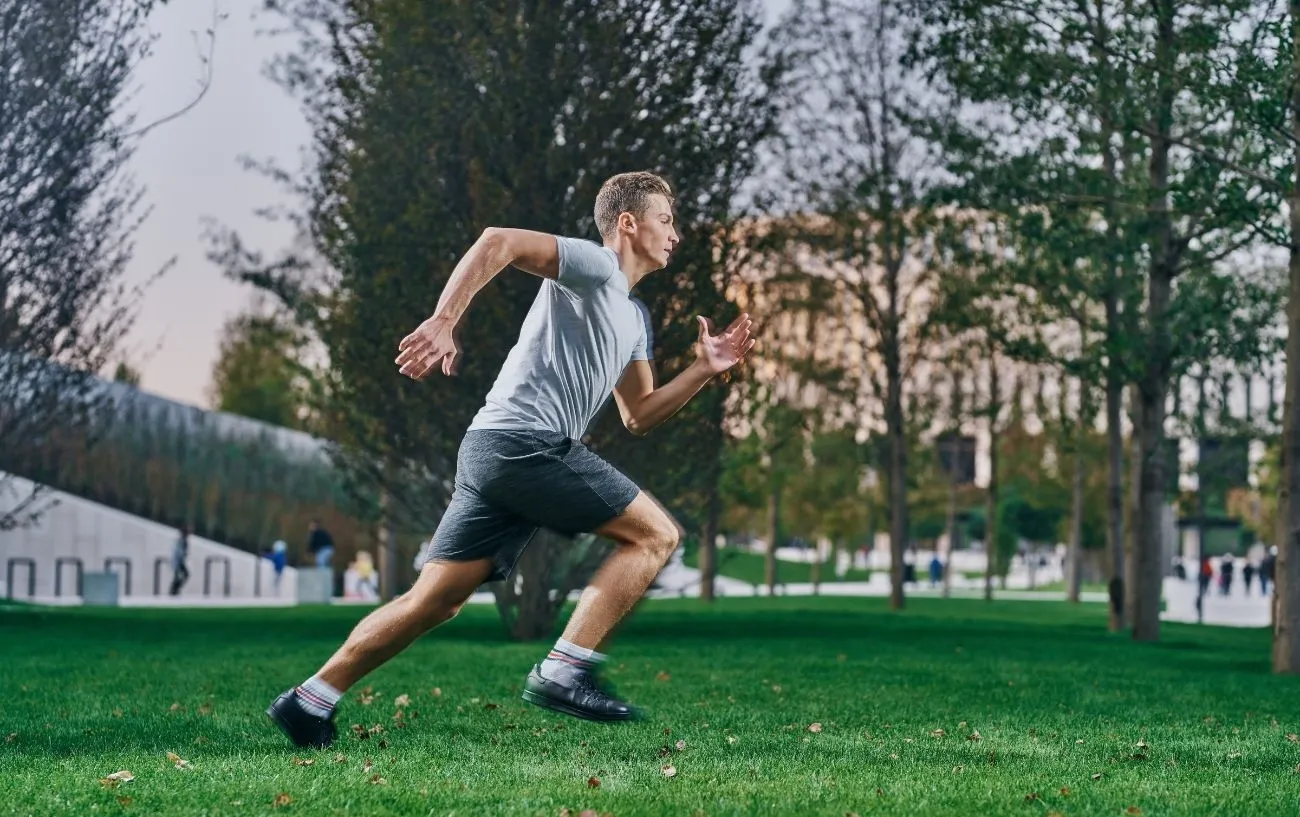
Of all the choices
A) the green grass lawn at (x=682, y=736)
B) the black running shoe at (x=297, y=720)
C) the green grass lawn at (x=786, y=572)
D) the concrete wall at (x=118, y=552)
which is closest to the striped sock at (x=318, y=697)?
the black running shoe at (x=297, y=720)

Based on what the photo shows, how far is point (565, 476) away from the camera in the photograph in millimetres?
6141

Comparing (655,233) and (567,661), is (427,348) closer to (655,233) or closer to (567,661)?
(655,233)

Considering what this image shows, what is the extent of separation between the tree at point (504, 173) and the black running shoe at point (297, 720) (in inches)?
467

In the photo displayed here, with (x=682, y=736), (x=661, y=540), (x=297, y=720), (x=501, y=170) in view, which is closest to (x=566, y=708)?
(x=661, y=540)

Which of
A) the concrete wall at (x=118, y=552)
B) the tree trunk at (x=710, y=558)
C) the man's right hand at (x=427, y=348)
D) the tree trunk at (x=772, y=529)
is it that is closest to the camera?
the man's right hand at (x=427, y=348)

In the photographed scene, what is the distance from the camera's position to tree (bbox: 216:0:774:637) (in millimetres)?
18891

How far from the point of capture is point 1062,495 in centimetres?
5047

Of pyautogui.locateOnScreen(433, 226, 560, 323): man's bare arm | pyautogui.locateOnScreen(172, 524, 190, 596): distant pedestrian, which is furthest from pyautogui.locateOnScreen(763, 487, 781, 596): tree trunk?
pyautogui.locateOnScreen(433, 226, 560, 323): man's bare arm

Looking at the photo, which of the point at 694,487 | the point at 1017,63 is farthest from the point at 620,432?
the point at 1017,63

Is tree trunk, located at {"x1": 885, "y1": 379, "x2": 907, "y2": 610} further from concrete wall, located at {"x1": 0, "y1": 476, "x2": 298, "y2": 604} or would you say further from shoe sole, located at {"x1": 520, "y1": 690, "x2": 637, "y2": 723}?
shoe sole, located at {"x1": 520, "y1": 690, "x2": 637, "y2": 723}

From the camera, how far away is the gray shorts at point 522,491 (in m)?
6.14

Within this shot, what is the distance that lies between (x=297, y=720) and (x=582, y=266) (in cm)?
217

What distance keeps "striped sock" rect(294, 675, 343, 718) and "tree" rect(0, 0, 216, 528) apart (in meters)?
15.5

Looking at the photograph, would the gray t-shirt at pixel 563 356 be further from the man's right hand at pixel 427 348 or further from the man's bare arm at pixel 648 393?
the man's right hand at pixel 427 348
